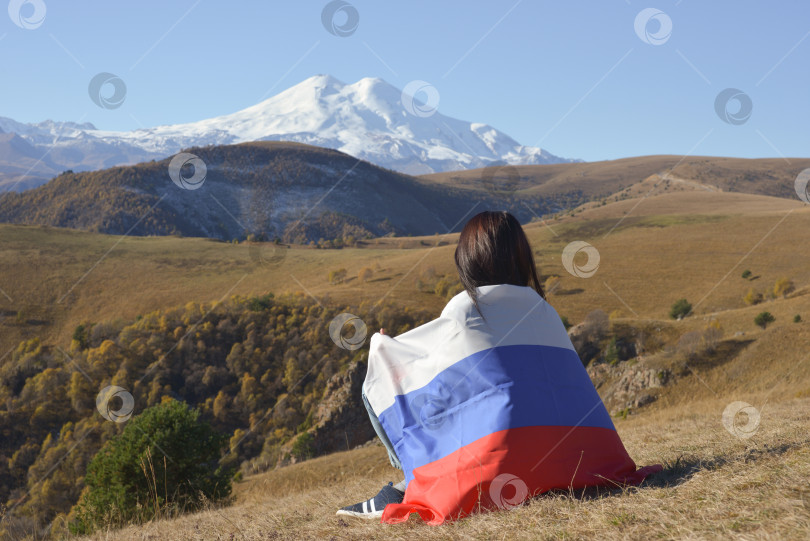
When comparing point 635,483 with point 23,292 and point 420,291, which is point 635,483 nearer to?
point 420,291

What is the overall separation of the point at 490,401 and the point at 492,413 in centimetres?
8

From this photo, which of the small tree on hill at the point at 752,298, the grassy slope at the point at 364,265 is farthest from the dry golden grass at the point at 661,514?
the small tree on hill at the point at 752,298

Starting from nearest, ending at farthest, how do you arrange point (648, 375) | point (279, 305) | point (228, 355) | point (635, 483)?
point (635, 483) → point (648, 375) → point (228, 355) → point (279, 305)

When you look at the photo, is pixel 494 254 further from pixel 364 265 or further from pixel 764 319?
pixel 364 265

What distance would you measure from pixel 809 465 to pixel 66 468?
123 ft

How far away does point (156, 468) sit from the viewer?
1072cm

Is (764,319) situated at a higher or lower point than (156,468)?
lower

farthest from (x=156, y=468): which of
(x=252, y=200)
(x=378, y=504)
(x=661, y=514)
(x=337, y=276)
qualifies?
(x=252, y=200)

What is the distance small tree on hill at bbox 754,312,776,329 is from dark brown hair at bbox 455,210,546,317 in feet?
84.0

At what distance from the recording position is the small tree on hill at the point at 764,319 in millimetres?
26166

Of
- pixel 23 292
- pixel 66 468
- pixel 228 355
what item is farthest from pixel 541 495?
pixel 23 292

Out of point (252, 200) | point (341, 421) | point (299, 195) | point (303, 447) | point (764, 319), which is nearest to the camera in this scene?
point (764, 319)

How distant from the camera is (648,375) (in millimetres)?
22781

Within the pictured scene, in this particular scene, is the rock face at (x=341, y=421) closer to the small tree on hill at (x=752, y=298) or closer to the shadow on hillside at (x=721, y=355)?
the shadow on hillside at (x=721, y=355)
